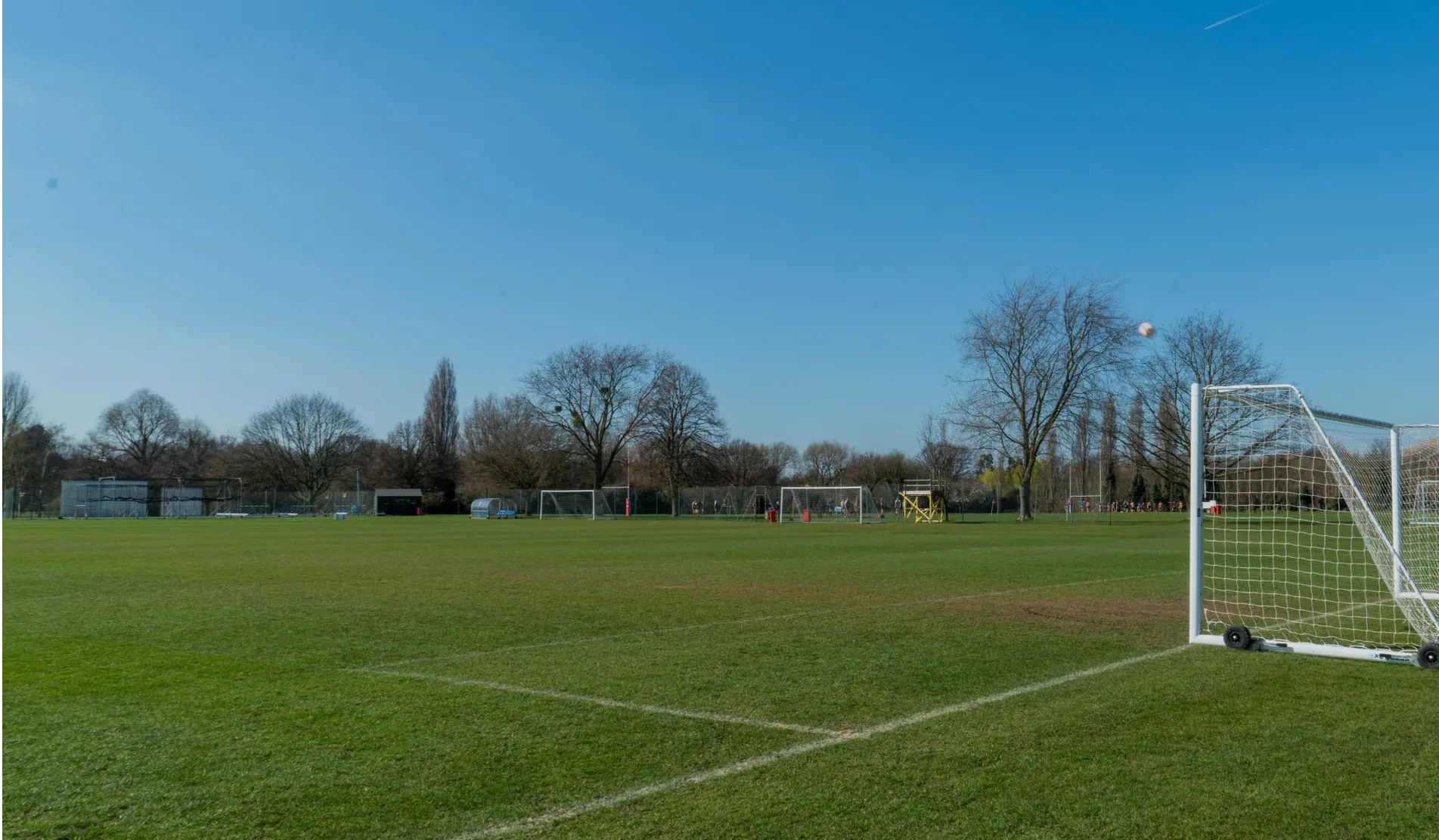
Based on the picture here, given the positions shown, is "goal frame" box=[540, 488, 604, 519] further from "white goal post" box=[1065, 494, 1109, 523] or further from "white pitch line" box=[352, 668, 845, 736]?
"white pitch line" box=[352, 668, 845, 736]

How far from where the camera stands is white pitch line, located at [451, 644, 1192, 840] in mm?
4332

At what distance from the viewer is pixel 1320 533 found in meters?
22.1

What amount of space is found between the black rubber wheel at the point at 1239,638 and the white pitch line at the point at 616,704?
202 inches

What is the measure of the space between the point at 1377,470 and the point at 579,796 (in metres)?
19.5

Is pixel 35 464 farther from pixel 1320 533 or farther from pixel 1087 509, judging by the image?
pixel 1320 533

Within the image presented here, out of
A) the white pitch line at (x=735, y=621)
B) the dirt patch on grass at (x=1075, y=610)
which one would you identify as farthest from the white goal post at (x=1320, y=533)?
the white pitch line at (x=735, y=621)

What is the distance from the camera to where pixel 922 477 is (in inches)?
4112

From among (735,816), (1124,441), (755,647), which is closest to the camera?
(735,816)

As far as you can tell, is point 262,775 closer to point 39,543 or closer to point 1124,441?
point 39,543

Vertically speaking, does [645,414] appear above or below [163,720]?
above

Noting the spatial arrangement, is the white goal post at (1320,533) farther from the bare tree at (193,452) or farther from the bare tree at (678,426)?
the bare tree at (193,452)

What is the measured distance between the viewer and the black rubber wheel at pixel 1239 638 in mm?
9219

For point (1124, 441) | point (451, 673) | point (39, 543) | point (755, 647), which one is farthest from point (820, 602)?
point (1124, 441)

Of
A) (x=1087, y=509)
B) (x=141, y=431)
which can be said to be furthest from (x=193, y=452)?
(x=1087, y=509)
